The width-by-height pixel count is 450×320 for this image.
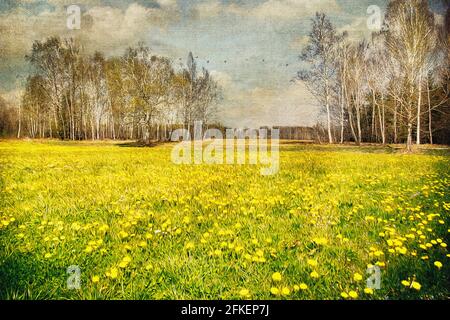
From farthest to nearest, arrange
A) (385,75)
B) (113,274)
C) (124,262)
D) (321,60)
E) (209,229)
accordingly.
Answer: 1. (385,75)
2. (321,60)
3. (209,229)
4. (124,262)
5. (113,274)

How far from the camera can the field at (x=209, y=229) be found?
2830 millimetres

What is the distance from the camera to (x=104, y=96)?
20.5 ft

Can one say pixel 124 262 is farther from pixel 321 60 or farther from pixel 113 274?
pixel 321 60

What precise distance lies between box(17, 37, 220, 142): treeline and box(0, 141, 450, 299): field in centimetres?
47

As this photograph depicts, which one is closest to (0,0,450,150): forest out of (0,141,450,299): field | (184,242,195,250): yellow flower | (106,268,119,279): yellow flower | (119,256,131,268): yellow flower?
(0,141,450,299): field

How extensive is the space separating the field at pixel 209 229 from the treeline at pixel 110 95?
1.55 ft

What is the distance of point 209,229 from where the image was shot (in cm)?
357

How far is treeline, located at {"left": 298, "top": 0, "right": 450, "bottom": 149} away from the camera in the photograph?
5820 millimetres

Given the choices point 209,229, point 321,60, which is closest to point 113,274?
point 209,229

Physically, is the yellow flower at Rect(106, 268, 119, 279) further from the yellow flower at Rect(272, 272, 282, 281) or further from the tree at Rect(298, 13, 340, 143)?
the tree at Rect(298, 13, 340, 143)

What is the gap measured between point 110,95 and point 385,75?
20.6ft

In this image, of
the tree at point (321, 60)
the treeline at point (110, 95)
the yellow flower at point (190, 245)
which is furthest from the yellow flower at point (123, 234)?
the tree at point (321, 60)

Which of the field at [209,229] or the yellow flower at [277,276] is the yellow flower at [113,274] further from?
the yellow flower at [277,276]
